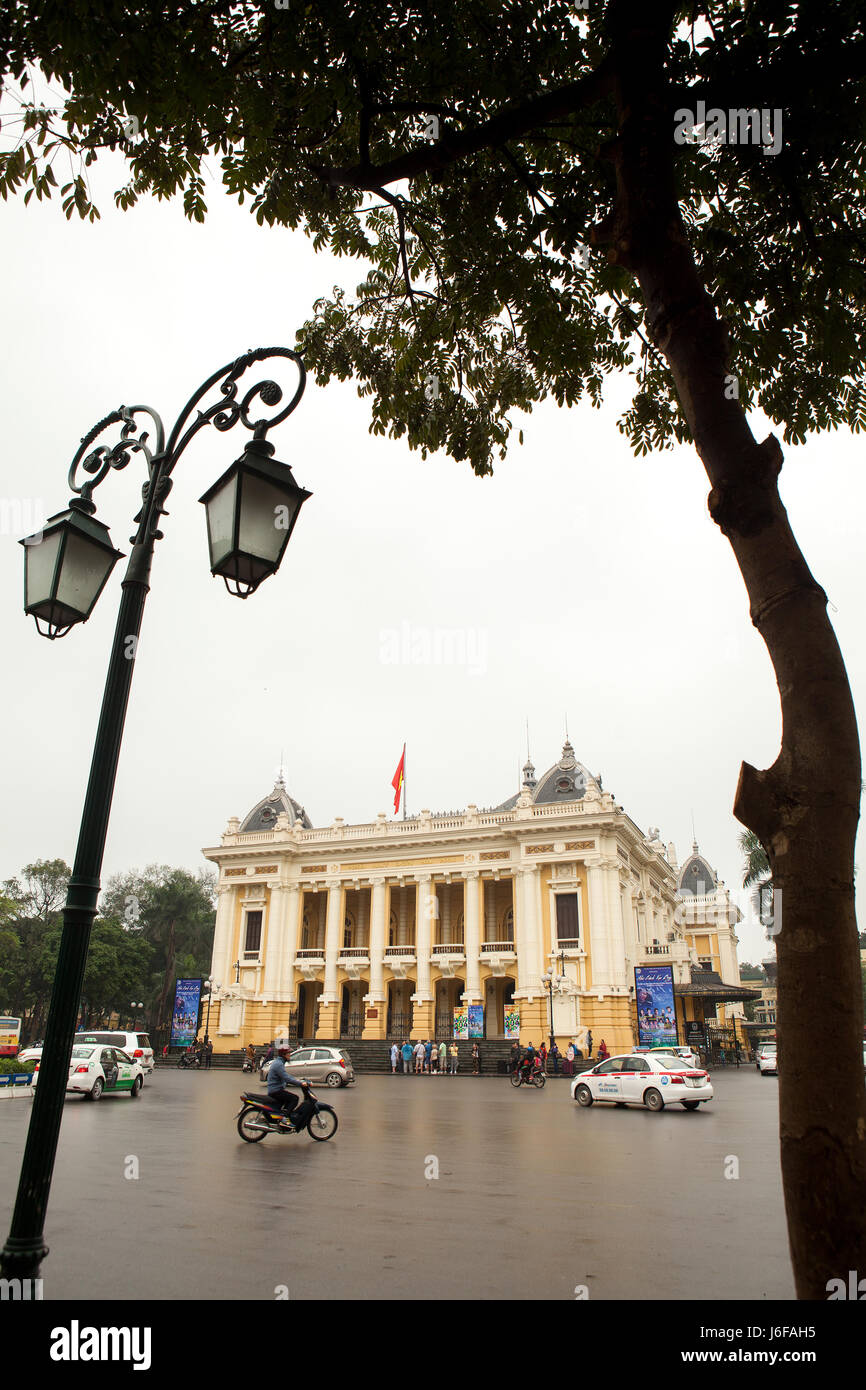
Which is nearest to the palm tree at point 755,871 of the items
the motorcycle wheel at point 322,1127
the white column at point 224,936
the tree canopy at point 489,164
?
the white column at point 224,936

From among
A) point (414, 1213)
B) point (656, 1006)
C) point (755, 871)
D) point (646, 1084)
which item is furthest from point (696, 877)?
point (414, 1213)

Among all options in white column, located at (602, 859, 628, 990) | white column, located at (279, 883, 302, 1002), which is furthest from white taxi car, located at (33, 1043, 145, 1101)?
white column, located at (279, 883, 302, 1002)

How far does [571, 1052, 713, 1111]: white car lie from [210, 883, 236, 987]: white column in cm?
3277

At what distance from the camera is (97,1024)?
63.5m

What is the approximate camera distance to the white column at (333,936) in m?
47.6

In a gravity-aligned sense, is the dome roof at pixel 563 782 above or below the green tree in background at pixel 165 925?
above

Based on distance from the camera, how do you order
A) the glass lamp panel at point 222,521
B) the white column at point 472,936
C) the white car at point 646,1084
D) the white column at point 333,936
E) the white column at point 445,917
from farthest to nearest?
the white column at point 445,917 < the white column at point 333,936 < the white column at point 472,936 < the white car at point 646,1084 < the glass lamp panel at point 222,521

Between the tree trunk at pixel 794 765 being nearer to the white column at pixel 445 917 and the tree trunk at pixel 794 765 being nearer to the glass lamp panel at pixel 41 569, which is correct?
the glass lamp panel at pixel 41 569

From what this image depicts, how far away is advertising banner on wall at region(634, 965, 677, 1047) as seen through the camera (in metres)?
33.2

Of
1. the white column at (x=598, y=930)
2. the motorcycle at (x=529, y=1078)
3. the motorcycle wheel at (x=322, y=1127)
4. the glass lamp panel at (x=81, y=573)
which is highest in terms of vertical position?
the white column at (x=598, y=930)

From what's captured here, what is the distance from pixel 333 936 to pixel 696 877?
4291 centimetres

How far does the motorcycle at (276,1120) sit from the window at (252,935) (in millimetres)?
38508

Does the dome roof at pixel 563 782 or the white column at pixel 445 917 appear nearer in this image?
the dome roof at pixel 563 782
